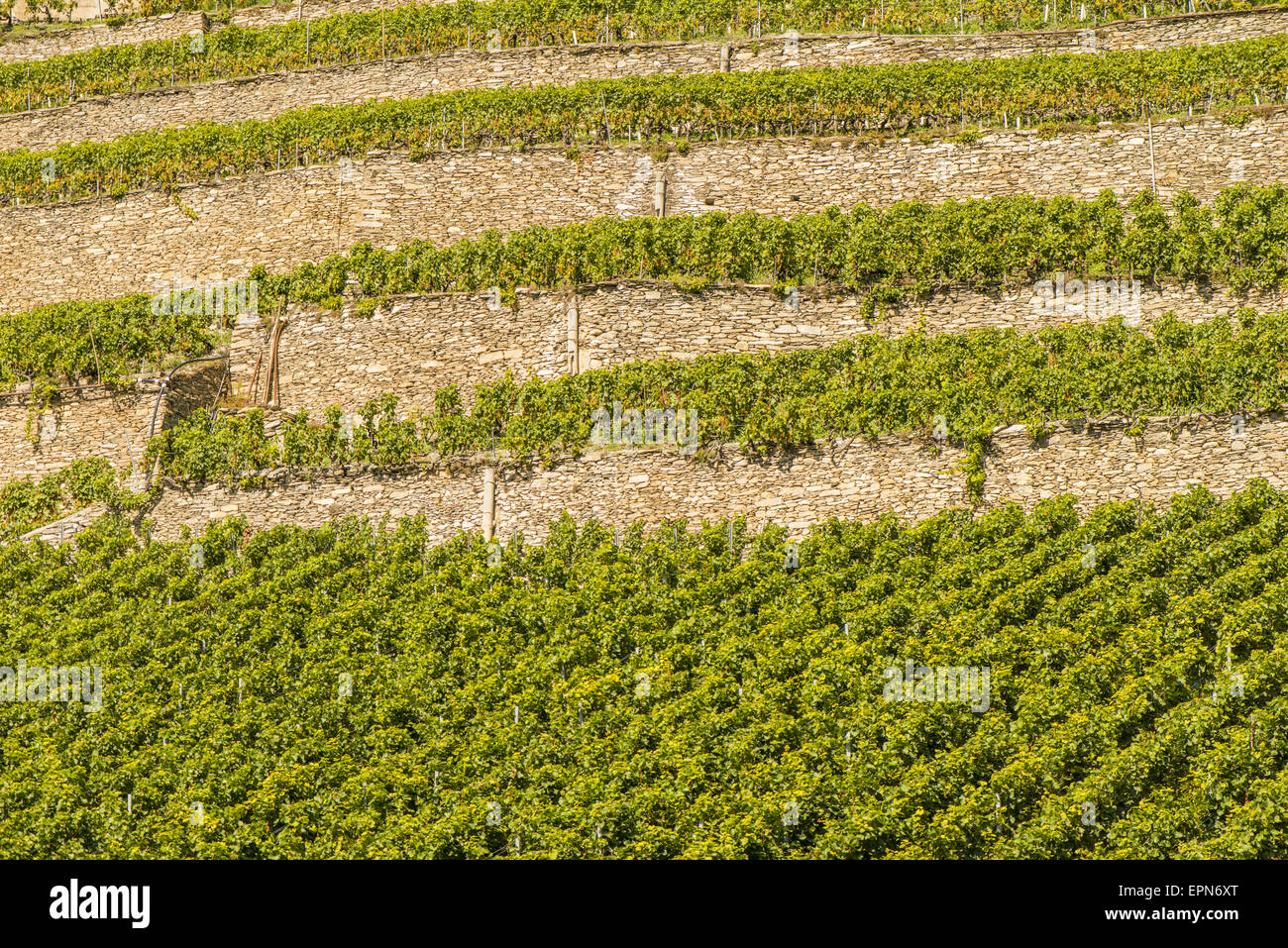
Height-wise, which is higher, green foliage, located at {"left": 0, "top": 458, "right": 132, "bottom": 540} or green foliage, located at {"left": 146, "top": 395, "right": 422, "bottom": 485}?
green foliage, located at {"left": 146, "top": 395, "right": 422, "bottom": 485}

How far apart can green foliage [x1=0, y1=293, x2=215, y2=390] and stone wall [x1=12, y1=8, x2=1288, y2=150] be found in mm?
6030

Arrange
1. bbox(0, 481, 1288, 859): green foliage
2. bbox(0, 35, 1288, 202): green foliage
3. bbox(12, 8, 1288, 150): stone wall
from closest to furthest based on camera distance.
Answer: bbox(0, 481, 1288, 859): green foliage, bbox(0, 35, 1288, 202): green foliage, bbox(12, 8, 1288, 150): stone wall

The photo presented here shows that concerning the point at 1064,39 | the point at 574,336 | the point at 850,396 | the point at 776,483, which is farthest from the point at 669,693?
the point at 1064,39

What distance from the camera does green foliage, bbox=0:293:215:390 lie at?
22.7m

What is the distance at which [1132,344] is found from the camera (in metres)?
19.5

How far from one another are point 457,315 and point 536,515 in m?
3.70

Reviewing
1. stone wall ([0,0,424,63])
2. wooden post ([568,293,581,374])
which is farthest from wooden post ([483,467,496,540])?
stone wall ([0,0,424,63])

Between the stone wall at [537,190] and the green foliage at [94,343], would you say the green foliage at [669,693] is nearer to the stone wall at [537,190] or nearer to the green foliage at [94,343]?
the green foliage at [94,343]

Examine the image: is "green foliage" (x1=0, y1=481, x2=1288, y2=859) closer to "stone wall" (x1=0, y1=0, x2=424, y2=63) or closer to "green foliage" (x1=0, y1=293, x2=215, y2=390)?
"green foliage" (x1=0, y1=293, x2=215, y2=390)

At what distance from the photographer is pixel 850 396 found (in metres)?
19.6

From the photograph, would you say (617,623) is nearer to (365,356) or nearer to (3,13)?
(365,356)

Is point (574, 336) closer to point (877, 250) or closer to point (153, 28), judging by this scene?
point (877, 250)
